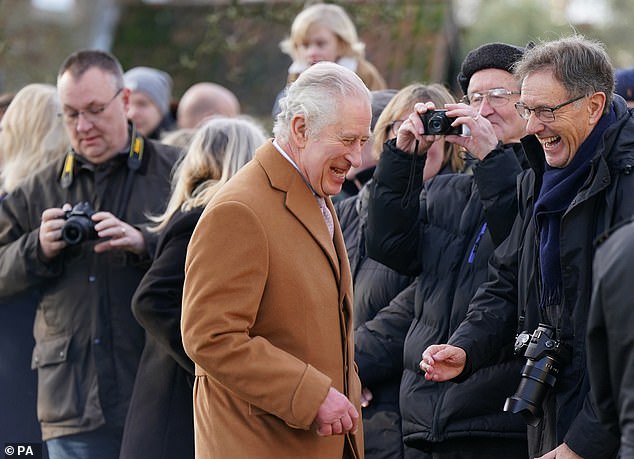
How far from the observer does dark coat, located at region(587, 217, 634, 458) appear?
2.92 m

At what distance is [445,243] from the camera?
15.5 feet

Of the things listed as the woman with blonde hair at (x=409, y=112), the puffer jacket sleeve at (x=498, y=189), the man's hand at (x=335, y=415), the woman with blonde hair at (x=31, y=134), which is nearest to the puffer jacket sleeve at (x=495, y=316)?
the puffer jacket sleeve at (x=498, y=189)

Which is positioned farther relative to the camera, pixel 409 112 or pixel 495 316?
pixel 409 112

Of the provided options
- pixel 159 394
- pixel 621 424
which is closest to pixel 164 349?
pixel 159 394

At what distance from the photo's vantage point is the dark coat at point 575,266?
3715 mm

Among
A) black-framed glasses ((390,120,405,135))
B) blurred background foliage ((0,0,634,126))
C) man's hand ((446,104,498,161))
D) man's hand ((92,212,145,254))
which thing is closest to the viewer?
man's hand ((446,104,498,161))

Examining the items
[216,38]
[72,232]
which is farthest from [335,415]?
[216,38]

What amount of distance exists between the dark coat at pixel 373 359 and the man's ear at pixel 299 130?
48.2 inches

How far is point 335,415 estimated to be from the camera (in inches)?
145

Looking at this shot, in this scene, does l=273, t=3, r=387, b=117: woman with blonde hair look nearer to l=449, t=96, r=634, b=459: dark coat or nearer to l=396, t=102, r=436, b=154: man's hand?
l=396, t=102, r=436, b=154: man's hand

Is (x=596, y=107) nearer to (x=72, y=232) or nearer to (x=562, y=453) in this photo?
(x=562, y=453)

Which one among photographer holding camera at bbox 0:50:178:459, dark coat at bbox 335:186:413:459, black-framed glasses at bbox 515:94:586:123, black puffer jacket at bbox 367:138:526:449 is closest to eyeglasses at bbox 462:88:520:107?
black puffer jacket at bbox 367:138:526:449

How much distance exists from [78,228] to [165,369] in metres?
0.81

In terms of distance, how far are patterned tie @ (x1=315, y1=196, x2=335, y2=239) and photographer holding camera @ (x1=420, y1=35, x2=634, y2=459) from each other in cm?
58
